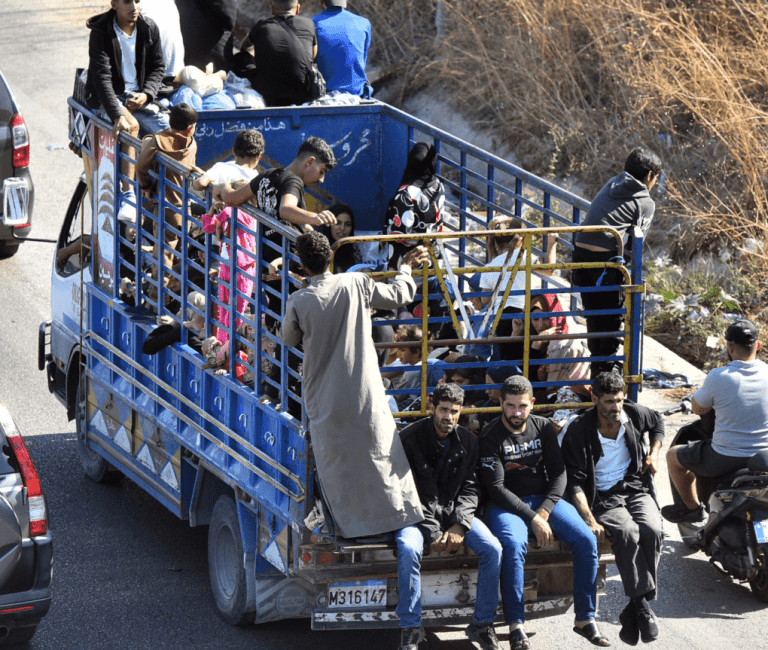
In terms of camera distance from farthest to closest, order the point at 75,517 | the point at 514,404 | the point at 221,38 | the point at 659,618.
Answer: the point at 221,38, the point at 75,517, the point at 659,618, the point at 514,404

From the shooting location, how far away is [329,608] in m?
5.43

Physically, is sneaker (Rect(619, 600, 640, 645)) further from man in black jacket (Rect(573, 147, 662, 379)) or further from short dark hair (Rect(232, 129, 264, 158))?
short dark hair (Rect(232, 129, 264, 158))

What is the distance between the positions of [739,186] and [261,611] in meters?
8.13

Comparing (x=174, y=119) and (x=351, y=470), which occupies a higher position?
(x=174, y=119)

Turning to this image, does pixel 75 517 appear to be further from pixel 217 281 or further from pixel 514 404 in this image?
pixel 514 404

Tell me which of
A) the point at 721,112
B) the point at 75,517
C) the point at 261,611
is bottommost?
the point at 75,517

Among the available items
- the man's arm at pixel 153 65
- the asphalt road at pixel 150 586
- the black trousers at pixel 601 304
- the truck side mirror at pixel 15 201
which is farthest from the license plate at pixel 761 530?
the truck side mirror at pixel 15 201

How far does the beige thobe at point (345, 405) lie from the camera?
5.24 m

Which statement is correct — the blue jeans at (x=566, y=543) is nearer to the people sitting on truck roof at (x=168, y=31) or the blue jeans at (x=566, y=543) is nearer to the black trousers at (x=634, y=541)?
the black trousers at (x=634, y=541)

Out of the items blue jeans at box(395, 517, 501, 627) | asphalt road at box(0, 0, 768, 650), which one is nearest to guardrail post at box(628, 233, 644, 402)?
blue jeans at box(395, 517, 501, 627)

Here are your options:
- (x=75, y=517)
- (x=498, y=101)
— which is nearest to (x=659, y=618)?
(x=75, y=517)

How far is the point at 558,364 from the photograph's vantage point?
643 centimetres

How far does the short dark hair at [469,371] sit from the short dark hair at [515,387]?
0.49 meters

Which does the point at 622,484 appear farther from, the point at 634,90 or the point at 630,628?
the point at 634,90
